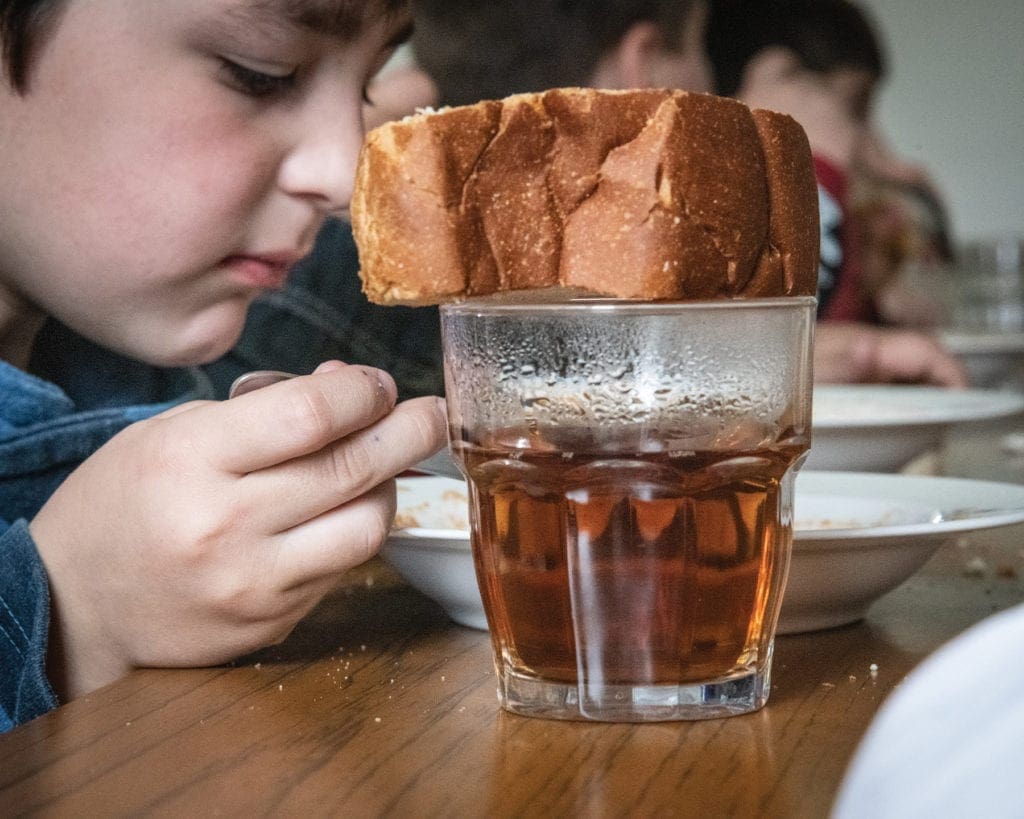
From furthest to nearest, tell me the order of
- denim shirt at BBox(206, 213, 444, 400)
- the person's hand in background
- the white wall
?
the white wall < the person's hand in background < denim shirt at BBox(206, 213, 444, 400)

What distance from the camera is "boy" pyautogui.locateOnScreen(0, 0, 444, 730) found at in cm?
64

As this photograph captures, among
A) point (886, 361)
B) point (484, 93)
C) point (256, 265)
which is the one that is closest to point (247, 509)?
point (256, 265)

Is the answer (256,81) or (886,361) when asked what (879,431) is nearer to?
(256,81)

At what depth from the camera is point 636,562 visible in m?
0.55

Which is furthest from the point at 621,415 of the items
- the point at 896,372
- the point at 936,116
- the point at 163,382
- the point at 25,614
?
the point at 936,116

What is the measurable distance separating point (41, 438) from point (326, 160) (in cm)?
35

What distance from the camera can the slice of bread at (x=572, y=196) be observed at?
531mm

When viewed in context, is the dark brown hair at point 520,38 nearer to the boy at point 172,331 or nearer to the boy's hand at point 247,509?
the boy at point 172,331

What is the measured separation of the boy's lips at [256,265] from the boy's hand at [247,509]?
0.50m

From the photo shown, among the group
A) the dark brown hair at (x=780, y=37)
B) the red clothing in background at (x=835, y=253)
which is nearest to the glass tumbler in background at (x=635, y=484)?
the red clothing in background at (x=835, y=253)

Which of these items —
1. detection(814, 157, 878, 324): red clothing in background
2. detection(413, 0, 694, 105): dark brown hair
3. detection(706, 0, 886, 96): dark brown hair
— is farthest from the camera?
detection(706, 0, 886, 96): dark brown hair

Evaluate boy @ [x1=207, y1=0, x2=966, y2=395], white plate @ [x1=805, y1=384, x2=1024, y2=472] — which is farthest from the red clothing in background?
white plate @ [x1=805, y1=384, x2=1024, y2=472]

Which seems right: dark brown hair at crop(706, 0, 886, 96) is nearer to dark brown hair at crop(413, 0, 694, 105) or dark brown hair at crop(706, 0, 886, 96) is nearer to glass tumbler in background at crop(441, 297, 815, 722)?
dark brown hair at crop(413, 0, 694, 105)

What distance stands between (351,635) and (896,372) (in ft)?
6.07
